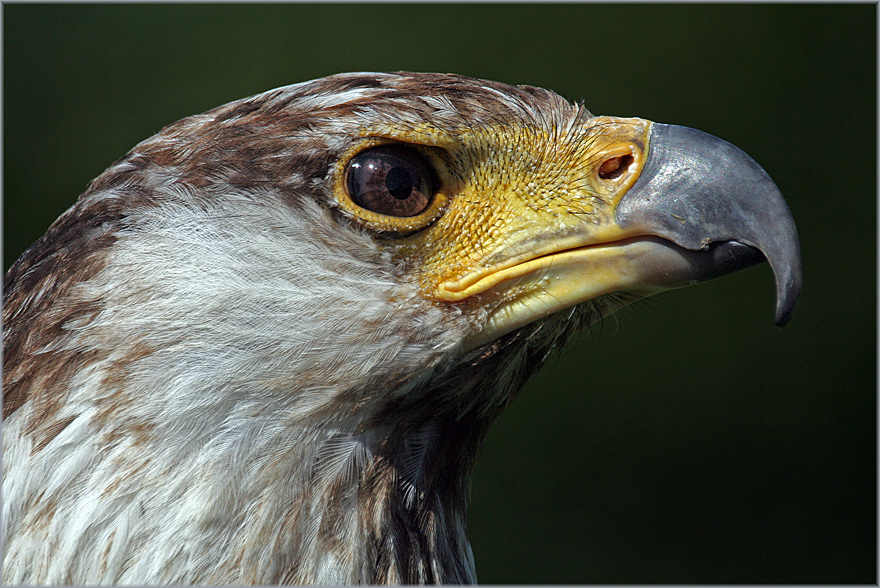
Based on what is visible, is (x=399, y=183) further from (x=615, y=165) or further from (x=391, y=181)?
(x=615, y=165)

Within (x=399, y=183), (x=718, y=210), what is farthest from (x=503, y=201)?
(x=718, y=210)

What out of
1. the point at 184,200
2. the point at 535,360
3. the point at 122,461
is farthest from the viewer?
the point at 535,360

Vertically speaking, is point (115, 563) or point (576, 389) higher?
point (115, 563)

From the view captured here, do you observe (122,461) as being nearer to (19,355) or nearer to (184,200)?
(19,355)

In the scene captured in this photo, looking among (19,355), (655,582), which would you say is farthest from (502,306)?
(655,582)

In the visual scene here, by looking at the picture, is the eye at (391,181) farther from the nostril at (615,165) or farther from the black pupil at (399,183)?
the nostril at (615,165)

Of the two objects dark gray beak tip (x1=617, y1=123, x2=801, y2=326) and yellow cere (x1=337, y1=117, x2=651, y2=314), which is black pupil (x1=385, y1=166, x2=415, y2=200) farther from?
dark gray beak tip (x1=617, y1=123, x2=801, y2=326)

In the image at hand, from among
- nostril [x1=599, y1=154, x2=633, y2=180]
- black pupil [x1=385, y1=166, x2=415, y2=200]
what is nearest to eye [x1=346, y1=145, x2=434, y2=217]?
black pupil [x1=385, y1=166, x2=415, y2=200]

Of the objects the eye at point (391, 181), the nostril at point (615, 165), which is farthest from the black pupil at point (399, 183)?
the nostril at point (615, 165)
